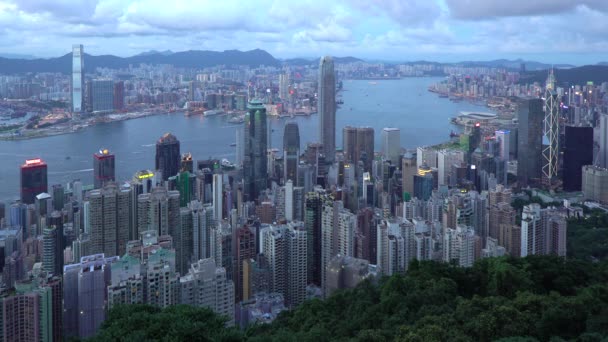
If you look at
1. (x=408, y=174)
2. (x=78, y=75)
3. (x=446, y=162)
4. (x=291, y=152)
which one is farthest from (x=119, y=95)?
(x=446, y=162)

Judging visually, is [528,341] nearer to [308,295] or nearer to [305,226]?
[308,295]

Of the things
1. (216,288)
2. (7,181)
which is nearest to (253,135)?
(7,181)

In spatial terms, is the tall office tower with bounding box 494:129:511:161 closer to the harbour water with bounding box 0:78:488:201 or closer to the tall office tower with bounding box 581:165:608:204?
the harbour water with bounding box 0:78:488:201

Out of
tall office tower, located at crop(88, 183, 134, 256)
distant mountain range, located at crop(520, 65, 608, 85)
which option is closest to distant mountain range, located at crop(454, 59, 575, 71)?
distant mountain range, located at crop(520, 65, 608, 85)

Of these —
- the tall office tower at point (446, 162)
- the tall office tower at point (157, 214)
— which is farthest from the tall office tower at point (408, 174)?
the tall office tower at point (157, 214)

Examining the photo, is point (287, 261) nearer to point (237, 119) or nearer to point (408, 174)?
point (408, 174)

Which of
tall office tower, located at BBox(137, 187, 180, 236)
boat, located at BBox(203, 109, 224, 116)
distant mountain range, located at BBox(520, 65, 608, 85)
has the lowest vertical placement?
tall office tower, located at BBox(137, 187, 180, 236)

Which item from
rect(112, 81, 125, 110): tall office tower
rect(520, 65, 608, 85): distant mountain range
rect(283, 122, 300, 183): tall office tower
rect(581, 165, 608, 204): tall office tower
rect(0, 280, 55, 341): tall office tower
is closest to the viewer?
rect(0, 280, 55, 341): tall office tower

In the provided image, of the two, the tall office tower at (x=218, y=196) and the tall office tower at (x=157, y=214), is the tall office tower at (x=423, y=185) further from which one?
the tall office tower at (x=157, y=214)
